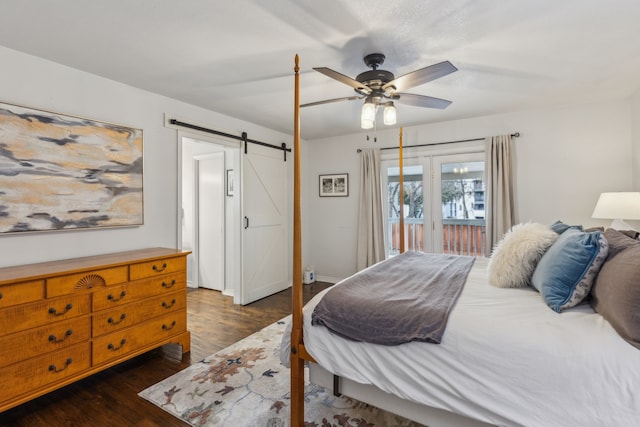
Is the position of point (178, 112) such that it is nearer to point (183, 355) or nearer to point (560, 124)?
point (183, 355)

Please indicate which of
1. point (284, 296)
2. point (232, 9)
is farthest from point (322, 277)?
point (232, 9)

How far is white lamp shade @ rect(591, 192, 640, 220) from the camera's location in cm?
279

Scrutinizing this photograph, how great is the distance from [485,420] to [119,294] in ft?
8.19

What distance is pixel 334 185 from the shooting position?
17.0ft

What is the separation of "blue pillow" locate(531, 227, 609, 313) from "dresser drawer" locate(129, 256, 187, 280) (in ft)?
9.00

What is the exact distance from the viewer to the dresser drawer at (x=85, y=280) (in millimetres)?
2045

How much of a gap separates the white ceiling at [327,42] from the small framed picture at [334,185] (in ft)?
6.57

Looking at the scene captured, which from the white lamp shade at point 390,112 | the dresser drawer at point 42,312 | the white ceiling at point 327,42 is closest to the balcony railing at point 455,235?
the white ceiling at point 327,42

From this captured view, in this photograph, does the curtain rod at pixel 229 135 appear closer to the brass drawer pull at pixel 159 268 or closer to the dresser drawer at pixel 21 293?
the brass drawer pull at pixel 159 268

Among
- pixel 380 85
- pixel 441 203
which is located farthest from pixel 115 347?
pixel 441 203

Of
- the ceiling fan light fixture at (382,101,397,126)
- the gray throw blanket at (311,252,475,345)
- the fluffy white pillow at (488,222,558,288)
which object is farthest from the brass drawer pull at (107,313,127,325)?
the fluffy white pillow at (488,222,558,288)

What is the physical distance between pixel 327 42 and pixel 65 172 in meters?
2.32

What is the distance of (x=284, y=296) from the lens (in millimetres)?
4543

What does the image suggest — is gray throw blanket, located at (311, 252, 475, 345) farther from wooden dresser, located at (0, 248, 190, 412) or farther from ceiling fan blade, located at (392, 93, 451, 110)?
wooden dresser, located at (0, 248, 190, 412)
